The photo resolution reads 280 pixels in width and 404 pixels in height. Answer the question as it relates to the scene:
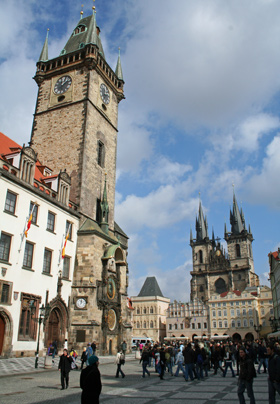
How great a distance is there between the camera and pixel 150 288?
4053 inches

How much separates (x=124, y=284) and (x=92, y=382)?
28.0 meters

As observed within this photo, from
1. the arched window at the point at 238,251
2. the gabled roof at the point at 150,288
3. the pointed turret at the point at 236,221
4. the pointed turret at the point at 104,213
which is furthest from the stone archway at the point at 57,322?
the pointed turret at the point at 236,221

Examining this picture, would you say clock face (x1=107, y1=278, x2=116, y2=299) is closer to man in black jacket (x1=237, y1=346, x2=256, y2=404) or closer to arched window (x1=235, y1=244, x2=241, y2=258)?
man in black jacket (x1=237, y1=346, x2=256, y2=404)

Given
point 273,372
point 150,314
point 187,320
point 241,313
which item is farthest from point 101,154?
point 150,314

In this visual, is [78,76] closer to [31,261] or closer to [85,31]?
[85,31]

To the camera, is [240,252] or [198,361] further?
[240,252]

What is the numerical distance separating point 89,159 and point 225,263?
8237 cm

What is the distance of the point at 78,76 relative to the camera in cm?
3441

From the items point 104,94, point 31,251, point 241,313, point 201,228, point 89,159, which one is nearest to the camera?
point 31,251

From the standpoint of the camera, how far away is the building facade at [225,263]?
331ft

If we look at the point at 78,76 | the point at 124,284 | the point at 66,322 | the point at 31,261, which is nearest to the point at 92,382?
the point at 31,261

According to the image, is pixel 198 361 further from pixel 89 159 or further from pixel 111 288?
pixel 89 159

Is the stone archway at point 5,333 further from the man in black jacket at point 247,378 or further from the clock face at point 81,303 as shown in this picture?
the man in black jacket at point 247,378

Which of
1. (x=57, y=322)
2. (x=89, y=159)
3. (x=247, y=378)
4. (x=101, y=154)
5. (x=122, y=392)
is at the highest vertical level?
(x=101, y=154)
